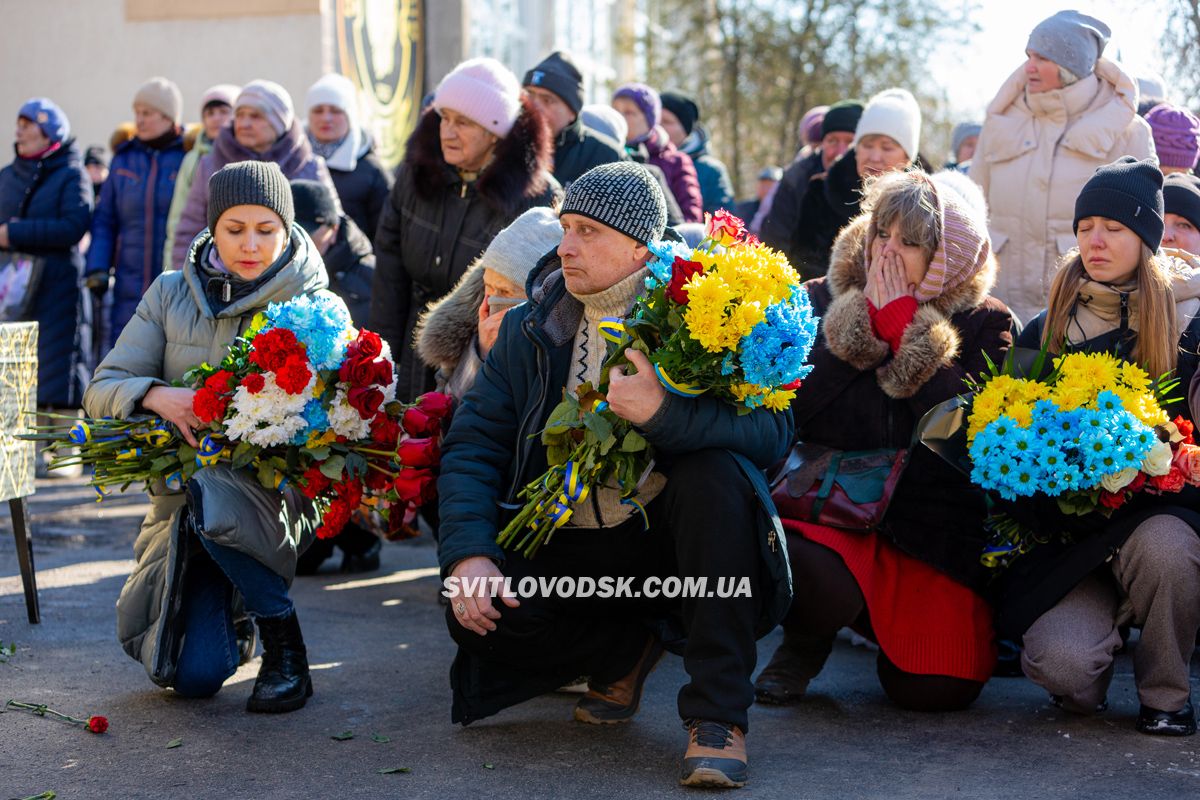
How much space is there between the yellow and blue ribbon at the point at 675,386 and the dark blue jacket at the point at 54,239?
623cm

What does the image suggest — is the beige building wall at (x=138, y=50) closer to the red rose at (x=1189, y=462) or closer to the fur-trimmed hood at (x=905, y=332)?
the fur-trimmed hood at (x=905, y=332)

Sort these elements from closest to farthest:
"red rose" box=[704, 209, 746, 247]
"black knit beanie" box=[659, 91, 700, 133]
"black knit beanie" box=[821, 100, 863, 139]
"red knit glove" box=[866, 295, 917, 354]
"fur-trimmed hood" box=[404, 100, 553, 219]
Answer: "red rose" box=[704, 209, 746, 247] < "red knit glove" box=[866, 295, 917, 354] < "fur-trimmed hood" box=[404, 100, 553, 219] < "black knit beanie" box=[821, 100, 863, 139] < "black knit beanie" box=[659, 91, 700, 133]

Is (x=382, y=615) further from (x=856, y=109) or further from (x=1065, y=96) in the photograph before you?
(x=856, y=109)

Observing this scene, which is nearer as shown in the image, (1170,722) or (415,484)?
(1170,722)

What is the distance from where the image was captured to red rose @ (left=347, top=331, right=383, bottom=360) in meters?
4.44

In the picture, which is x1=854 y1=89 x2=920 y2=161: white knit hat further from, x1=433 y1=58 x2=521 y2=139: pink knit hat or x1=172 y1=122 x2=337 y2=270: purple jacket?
x1=172 y1=122 x2=337 y2=270: purple jacket

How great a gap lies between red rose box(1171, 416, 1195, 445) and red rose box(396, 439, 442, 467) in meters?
2.19

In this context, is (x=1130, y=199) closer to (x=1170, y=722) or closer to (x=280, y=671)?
(x=1170, y=722)

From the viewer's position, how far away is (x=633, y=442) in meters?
3.82

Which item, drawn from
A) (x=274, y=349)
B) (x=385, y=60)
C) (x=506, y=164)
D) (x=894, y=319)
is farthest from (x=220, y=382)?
(x=385, y=60)

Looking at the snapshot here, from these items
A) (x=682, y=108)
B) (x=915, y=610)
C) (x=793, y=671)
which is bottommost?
(x=793, y=671)

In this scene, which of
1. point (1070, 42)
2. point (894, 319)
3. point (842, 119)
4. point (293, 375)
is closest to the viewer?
point (293, 375)

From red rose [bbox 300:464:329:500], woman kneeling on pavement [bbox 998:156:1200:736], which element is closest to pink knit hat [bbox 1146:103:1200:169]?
woman kneeling on pavement [bbox 998:156:1200:736]

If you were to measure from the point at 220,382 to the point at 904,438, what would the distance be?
2162 mm
